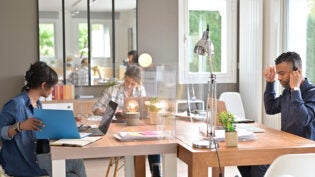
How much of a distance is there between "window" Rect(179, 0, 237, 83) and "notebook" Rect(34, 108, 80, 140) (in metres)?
3.41

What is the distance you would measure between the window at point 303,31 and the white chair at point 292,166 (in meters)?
2.77

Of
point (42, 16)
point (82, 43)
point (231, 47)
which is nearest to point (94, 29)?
point (82, 43)

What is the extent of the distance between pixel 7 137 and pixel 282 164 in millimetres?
1463

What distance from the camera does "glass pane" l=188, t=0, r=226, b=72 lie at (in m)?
5.81

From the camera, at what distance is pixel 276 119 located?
511cm

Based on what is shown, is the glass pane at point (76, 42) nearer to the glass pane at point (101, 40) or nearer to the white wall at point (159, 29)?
the glass pane at point (101, 40)

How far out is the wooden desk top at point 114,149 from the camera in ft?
7.67

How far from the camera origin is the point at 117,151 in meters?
2.39

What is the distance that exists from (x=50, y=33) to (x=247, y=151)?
361 centimetres

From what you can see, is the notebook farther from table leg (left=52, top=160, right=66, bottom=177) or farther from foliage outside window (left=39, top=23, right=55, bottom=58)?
foliage outside window (left=39, top=23, right=55, bottom=58)

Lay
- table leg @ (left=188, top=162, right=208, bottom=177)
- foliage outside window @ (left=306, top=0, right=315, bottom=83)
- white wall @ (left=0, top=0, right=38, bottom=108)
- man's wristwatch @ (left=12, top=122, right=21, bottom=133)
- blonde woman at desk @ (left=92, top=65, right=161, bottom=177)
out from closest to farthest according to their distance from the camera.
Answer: table leg @ (left=188, top=162, right=208, bottom=177) < man's wristwatch @ (left=12, top=122, right=21, bottom=133) < blonde woman at desk @ (left=92, top=65, right=161, bottom=177) < foliage outside window @ (left=306, top=0, right=315, bottom=83) < white wall @ (left=0, top=0, right=38, bottom=108)

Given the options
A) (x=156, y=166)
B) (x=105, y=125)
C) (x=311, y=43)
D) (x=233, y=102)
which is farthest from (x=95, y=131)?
(x=311, y=43)

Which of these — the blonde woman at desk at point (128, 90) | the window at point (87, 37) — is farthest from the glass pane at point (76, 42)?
the blonde woman at desk at point (128, 90)

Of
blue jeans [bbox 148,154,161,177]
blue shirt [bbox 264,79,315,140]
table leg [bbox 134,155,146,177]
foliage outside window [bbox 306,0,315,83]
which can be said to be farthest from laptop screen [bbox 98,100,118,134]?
foliage outside window [bbox 306,0,315,83]
